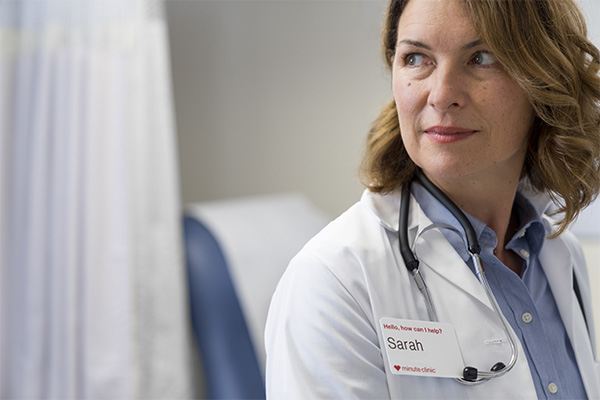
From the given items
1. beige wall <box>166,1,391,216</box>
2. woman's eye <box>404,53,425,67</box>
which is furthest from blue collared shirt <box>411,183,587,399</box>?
beige wall <box>166,1,391,216</box>

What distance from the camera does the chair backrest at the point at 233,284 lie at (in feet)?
7.36

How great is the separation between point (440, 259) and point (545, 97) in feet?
0.93

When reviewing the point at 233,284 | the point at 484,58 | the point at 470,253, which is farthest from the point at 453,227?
the point at 233,284

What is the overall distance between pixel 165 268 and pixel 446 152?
1.57 metres

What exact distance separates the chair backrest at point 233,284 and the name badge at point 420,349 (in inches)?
53.9

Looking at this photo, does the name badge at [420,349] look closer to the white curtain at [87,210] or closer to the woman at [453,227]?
the woman at [453,227]

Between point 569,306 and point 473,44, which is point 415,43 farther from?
point 569,306

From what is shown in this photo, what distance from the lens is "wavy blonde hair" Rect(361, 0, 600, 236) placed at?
89cm

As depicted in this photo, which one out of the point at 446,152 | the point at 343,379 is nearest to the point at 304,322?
the point at 343,379

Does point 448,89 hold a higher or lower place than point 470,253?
higher

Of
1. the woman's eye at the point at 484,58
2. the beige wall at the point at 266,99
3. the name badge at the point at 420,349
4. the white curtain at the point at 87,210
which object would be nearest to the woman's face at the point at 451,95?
the woman's eye at the point at 484,58

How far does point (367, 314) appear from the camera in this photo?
0.90 meters

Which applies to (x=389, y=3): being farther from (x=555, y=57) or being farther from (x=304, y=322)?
(x=304, y=322)

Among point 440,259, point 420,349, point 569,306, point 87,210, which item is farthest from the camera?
point 87,210
